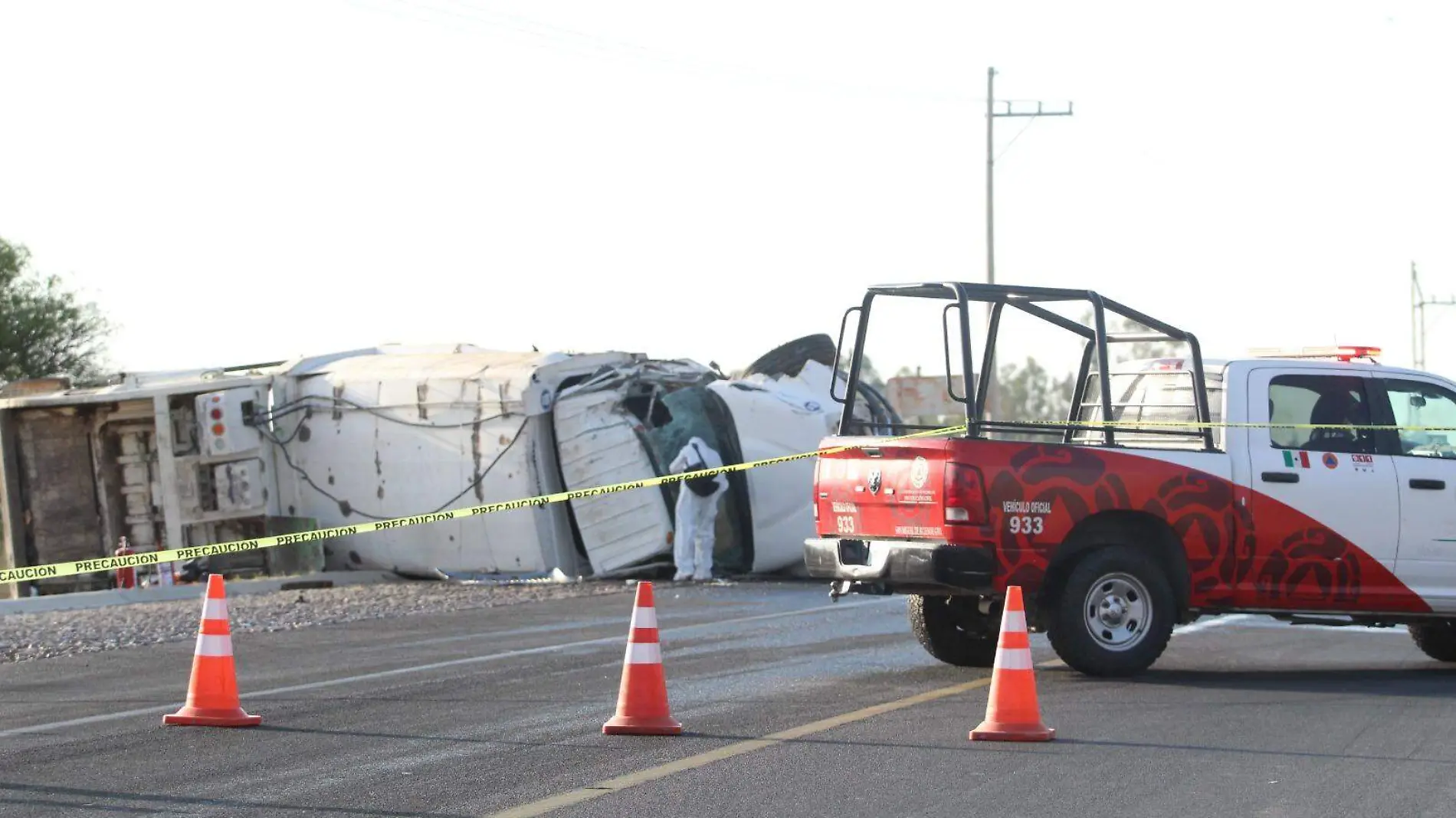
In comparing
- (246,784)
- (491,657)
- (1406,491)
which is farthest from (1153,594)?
(246,784)

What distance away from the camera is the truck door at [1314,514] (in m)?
10.4

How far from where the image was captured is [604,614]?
16000mm

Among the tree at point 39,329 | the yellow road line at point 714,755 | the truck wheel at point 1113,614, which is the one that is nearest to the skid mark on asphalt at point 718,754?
the yellow road line at point 714,755

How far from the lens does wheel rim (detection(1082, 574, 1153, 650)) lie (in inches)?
398

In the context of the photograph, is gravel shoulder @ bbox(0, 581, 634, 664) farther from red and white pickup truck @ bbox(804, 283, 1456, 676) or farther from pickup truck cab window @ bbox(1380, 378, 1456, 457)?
pickup truck cab window @ bbox(1380, 378, 1456, 457)

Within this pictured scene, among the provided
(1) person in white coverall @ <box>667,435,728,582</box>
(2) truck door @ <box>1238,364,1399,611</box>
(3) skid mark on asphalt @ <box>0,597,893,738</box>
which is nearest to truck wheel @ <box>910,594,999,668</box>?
(2) truck door @ <box>1238,364,1399,611</box>

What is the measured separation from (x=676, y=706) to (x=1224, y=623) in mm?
6933

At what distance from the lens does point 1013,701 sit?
8008 mm

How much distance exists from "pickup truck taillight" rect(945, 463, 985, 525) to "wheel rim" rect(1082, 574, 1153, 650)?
2.99ft

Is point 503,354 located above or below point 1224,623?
above

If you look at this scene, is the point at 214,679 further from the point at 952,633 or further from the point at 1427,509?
the point at 1427,509

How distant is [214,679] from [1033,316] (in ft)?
18.4

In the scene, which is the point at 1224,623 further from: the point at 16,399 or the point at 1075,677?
the point at 16,399

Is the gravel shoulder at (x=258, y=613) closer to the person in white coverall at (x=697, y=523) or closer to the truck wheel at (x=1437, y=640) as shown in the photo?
the person in white coverall at (x=697, y=523)
